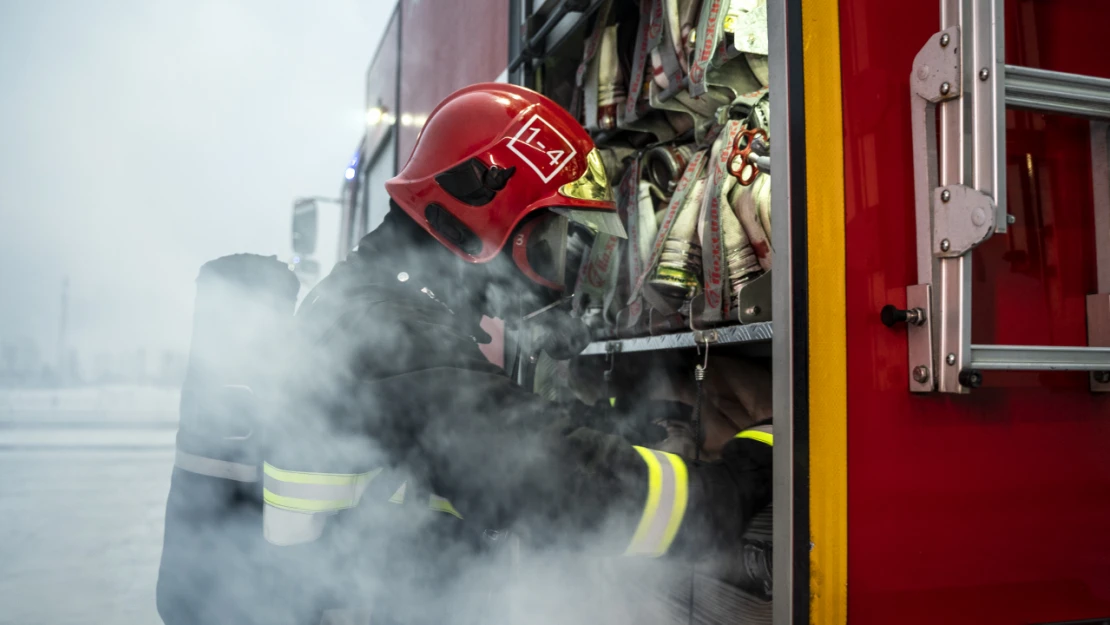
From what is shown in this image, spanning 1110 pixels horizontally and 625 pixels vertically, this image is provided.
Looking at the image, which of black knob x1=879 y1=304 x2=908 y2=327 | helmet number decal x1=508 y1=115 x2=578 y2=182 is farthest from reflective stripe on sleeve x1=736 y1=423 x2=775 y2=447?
helmet number decal x1=508 y1=115 x2=578 y2=182

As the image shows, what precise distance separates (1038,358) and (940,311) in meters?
0.20

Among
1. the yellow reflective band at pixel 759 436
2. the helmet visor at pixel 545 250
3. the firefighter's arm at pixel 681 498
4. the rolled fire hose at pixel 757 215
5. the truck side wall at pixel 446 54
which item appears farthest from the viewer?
the truck side wall at pixel 446 54

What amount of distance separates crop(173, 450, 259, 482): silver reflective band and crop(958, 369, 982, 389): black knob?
4.61 feet

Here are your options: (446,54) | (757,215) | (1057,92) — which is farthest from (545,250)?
(446,54)

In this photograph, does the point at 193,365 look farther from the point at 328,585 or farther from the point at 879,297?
the point at 879,297

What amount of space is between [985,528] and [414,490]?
3.79ft

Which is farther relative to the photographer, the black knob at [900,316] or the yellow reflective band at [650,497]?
the yellow reflective band at [650,497]

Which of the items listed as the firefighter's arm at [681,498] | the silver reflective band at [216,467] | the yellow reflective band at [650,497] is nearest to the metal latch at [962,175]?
the firefighter's arm at [681,498]

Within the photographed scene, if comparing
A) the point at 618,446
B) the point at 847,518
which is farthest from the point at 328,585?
the point at 847,518

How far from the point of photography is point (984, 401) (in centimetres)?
125

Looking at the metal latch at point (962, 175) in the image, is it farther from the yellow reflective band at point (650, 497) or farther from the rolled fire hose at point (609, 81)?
the rolled fire hose at point (609, 81)

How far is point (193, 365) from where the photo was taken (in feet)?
5.31

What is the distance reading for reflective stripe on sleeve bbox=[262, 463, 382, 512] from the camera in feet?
4.91

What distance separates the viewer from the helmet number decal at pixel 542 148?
1.97 m
